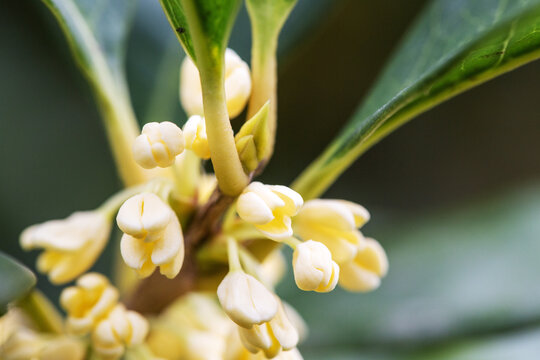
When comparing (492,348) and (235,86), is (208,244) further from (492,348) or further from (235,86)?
(492,348)

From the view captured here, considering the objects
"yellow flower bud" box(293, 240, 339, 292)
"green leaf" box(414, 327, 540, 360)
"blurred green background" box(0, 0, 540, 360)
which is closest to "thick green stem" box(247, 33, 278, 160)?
"yellow flower bud" box(293, 240, 339, 292)

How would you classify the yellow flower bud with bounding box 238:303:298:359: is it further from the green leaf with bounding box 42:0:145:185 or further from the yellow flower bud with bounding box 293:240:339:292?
the green leaf with bounding box 42:0:145:185

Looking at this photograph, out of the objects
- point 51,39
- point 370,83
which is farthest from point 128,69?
point 370,83

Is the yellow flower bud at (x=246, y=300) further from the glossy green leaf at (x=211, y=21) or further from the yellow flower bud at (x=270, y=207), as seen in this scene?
the glossy green leaf at (x=211, y=21)

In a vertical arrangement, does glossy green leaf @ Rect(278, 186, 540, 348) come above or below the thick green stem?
above

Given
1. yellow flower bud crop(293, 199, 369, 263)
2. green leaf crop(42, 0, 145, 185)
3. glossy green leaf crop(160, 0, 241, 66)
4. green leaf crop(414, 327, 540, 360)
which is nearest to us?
glossy green leaf crop(160, 0, 241, 66)

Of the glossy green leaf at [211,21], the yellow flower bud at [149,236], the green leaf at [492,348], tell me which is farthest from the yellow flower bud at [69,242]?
the green leaf at [492,348]
